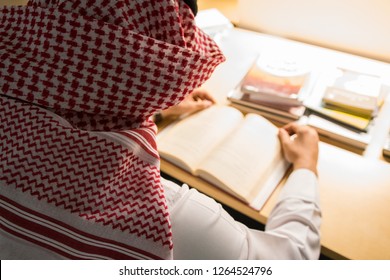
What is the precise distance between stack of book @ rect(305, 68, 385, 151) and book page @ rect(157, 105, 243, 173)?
0.24 metres

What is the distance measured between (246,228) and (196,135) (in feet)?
1.10

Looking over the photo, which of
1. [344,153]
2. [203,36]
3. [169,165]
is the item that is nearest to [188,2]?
[203,36]

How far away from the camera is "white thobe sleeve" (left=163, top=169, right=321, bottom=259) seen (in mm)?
677

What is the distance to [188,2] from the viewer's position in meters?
0.66

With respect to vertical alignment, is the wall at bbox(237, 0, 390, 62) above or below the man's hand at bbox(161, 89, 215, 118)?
above

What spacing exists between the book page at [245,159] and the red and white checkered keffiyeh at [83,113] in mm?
290

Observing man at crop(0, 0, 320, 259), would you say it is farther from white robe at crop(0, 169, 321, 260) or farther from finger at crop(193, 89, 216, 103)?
finger at crop(193, 89, 216, 103)

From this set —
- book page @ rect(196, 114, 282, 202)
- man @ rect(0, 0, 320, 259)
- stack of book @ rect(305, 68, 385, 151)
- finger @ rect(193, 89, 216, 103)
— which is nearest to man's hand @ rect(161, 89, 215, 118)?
finger @ rect(193, 89, 216, 103)

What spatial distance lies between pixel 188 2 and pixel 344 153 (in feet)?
2.03

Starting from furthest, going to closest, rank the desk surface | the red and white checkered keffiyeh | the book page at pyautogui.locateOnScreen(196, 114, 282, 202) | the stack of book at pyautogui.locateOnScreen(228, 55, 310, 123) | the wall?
the wall < the stack of book at pyautogui.locateOnScreen(228, 55, 310, 123) < the book page at pyautogui.locateOnScreen(196, 114, 282, 202) < the desk surface < the red and white checkered keffiyeh

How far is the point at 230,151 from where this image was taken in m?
0.98

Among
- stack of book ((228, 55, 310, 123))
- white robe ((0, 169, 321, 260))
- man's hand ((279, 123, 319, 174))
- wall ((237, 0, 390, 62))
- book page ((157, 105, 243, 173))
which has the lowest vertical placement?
white robe ((0, 169, 321, 260))

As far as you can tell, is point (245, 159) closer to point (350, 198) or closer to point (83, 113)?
point (350, 198)

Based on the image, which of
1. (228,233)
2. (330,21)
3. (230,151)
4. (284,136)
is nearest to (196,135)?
(230,151)
